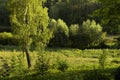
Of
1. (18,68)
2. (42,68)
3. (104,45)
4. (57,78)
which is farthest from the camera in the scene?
(104,45)

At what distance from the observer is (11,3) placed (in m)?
37.7

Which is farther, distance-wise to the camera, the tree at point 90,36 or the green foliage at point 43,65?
the tree at point 90,36

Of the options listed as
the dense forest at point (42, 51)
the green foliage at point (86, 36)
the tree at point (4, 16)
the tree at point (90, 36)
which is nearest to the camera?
the dense forest at point (42, 51)

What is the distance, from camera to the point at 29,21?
3928 centimetres

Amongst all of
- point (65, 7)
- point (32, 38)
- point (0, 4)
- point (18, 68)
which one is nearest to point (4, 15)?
point (0, 4)

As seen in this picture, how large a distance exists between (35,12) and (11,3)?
3.21m

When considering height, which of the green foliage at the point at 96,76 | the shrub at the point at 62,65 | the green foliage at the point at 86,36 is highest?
the green foliage at the point at 96,76

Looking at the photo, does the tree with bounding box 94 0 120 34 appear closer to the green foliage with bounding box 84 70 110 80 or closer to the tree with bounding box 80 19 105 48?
the green foliage with bounding box 84 70 110 80

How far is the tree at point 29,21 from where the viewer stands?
38375 millimetres

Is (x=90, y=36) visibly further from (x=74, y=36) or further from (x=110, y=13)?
(x=110, y=13)

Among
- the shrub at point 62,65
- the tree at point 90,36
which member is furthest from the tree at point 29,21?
the tree at point 90,36

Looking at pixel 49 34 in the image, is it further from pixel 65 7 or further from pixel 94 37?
pixel 65 7

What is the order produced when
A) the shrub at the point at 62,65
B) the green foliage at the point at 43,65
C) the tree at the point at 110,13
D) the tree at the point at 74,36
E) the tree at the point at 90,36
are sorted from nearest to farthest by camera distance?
the tree at the point at 110,13 → the green foliage at the point at 43,65 → the shrub at the point at 62,65 → the tree at the point at 90,36 → the tree at the point at 74,36

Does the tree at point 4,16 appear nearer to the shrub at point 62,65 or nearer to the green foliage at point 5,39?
the green foliage at point 5,39
